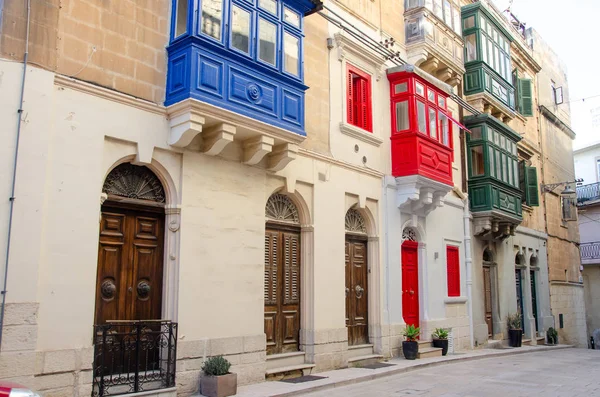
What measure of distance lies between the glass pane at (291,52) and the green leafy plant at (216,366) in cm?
540

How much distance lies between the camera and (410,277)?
1565cm

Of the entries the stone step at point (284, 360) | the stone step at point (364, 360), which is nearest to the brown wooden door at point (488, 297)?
the stone step at point (364, 360)

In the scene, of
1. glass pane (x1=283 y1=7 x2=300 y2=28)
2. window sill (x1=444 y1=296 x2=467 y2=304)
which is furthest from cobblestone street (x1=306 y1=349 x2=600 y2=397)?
glass pane (x1=283 y1=7 x2=300 y2=28)

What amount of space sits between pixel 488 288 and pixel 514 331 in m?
1.69

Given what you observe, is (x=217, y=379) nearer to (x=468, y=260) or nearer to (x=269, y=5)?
(x=269, y=5)

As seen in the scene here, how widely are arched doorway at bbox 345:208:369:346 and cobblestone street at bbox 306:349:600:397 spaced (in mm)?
1615

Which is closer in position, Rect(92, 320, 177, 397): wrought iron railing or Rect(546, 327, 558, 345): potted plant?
Rect(92, 320, 177, 397): wrought iron railing

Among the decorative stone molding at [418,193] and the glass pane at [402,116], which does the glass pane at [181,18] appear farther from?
the decorative stone molding at [418,193]

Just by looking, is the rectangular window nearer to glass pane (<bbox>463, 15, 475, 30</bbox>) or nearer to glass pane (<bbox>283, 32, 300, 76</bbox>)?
glass pane (<bbox>463, 15, 475, 30</bbox>)

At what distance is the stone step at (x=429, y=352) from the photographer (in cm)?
1453

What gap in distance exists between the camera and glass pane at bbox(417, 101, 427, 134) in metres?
15.2

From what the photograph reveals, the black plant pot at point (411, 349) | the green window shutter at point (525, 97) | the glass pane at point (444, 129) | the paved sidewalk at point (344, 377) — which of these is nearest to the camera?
the paved sidewalk at point (344, 377)

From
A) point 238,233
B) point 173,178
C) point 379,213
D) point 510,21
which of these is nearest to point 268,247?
point 238,233

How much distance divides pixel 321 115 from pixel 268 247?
133 inches
